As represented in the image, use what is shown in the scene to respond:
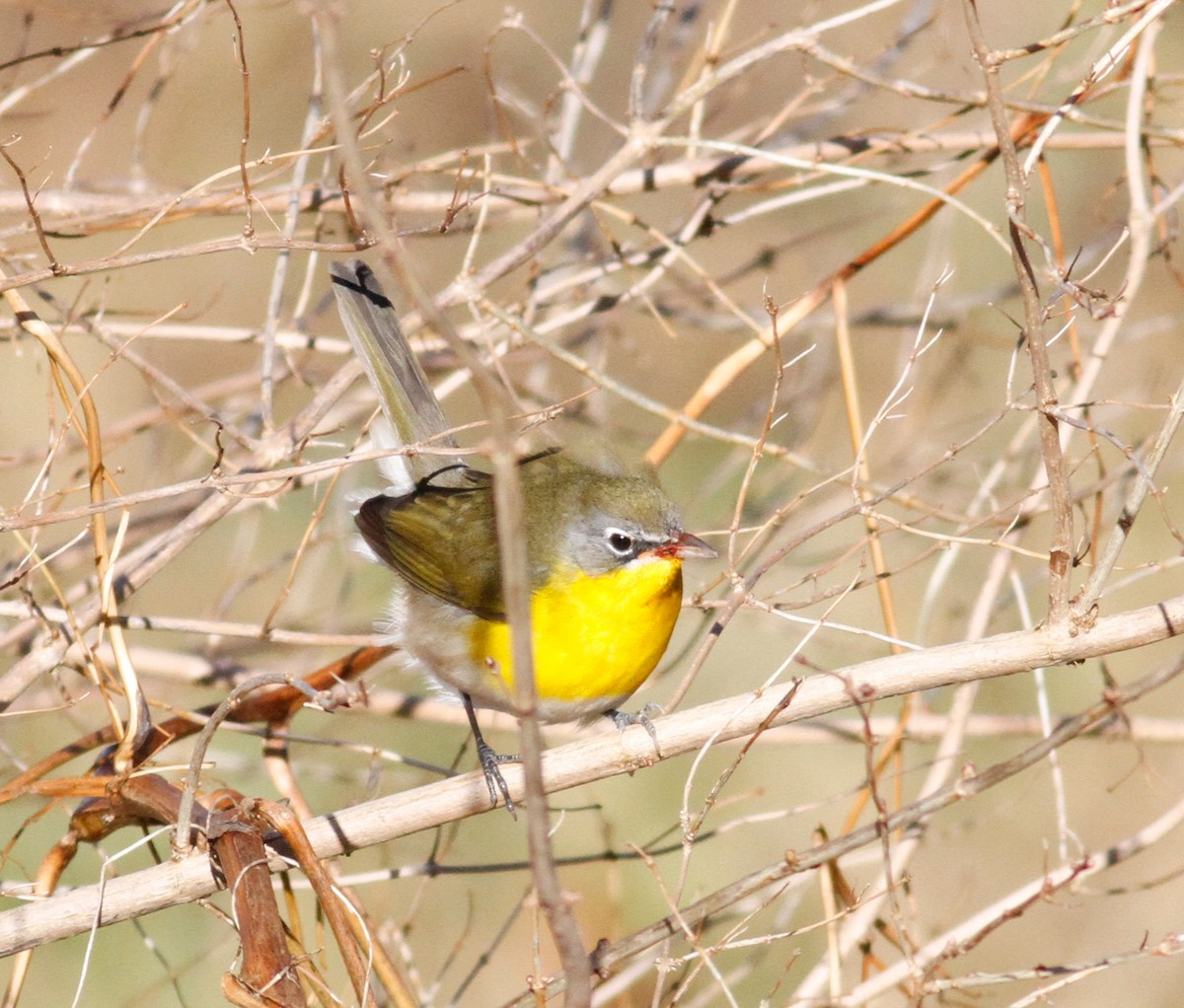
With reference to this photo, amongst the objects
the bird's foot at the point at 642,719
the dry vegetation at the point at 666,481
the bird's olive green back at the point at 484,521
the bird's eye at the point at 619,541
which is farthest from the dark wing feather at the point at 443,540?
the bird's foot at the point at 642,719

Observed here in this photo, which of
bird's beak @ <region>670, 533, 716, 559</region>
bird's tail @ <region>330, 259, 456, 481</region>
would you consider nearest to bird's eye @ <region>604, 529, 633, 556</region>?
bird's beak @ <region>670, 533, 716, 559</region>

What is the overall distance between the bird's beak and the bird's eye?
142 mm

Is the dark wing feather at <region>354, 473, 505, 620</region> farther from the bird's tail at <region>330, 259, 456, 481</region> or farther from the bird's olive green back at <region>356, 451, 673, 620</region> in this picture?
the bird's tail at <region>330, 259, 456, 481</region>

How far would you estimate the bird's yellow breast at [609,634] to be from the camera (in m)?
3.72

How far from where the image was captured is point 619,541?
3834 mm

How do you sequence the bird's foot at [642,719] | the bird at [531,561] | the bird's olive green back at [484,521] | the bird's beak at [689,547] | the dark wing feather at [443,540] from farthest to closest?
1. the dark wing feather at [443,540]
2. the bird's olive green back at [484,521]
3. the bird at [531,561]
4. the bird's beak at [689,547]
5. the bird's foot at [642,719]

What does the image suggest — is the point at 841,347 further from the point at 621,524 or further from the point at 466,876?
the point at 466,876

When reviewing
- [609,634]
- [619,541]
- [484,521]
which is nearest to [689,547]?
[619,541]

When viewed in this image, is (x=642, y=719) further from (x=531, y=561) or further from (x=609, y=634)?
(x=531, y=561)

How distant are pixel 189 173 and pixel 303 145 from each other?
4.42m

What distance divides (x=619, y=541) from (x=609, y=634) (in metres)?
0.30

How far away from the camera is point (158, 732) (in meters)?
3.18

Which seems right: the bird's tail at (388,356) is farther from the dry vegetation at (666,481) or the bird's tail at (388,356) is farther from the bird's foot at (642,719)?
the bird's foot at (642,719)

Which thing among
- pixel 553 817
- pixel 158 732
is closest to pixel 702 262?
pixel 553 817
